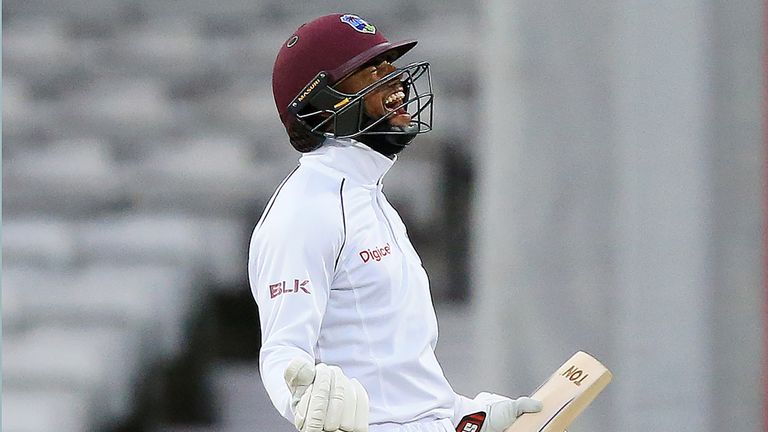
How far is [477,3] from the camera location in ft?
12.6

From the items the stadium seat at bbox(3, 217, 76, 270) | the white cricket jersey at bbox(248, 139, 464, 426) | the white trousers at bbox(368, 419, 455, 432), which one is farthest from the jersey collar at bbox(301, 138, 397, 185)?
the stadium seat at bbox(3, 217, 76, 270)

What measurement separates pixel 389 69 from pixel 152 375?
6.96ft

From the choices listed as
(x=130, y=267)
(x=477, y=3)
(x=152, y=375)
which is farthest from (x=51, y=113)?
(x=477, y=3)

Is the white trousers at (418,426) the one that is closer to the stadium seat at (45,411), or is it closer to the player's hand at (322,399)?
the player's hand at (322,399)

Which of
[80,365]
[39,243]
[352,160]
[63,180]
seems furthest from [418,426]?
[63,180]

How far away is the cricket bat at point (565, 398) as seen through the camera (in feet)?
4.31

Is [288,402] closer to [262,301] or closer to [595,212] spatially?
[262,301]

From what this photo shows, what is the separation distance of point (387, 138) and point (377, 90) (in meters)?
0.05

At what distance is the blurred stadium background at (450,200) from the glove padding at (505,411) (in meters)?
0.10

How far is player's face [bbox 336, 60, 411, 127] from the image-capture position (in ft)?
4.16

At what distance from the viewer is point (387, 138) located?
127 centimetres

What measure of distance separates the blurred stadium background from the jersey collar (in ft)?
0.87

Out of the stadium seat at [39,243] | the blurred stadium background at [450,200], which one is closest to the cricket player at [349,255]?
the blurred stadium background at [450,200]

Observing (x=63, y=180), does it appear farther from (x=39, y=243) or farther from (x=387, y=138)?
(x=387, y=138)
